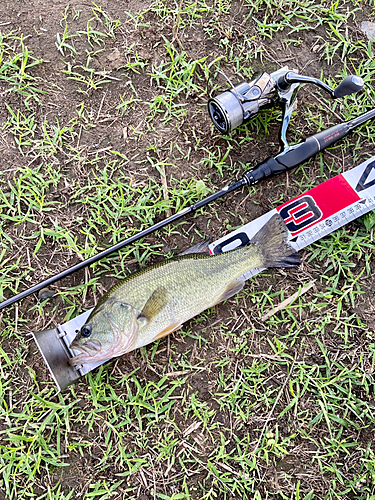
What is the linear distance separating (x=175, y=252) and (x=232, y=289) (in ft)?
2.21

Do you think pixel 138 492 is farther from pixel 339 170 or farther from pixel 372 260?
pixel 339 170

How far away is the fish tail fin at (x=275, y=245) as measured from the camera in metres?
3.43

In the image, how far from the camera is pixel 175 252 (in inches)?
147

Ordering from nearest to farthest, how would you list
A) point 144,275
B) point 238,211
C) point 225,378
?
point 144,275
point 225,378
point 238,211

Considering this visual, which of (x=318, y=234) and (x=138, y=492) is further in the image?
(x=318, y=234)

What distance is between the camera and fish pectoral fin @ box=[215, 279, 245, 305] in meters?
3.42

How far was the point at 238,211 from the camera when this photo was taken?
3834 millimetres

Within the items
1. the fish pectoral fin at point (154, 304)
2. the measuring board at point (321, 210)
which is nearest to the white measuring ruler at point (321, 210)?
the measuring board at point (321, 210)

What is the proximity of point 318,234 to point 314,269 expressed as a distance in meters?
0.34

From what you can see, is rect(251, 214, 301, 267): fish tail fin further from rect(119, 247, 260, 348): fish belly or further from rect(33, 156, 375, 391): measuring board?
rect(33, 156, 375, 391): measuring board

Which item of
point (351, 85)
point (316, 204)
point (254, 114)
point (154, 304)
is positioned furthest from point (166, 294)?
point (351, 85)

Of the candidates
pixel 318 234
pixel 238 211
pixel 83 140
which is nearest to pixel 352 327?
pixel 318 234

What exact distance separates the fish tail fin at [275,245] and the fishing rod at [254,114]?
1.50 feet

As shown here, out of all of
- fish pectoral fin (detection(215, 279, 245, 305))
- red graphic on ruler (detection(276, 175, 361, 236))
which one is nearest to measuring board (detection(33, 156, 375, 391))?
red graphic on ruler (detection(276, 175, 361, 236))
